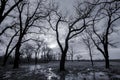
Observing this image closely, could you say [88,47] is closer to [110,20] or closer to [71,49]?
[110,20]

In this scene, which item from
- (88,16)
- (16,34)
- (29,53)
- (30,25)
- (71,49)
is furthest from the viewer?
(71,49)

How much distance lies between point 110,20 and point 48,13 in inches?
Answer: 417

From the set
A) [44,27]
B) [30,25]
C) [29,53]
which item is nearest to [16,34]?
[30,25]

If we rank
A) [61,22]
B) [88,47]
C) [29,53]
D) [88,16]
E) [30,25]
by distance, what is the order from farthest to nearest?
[29,53] < [88,47] < [30,25] < [61,22] < [88,16]

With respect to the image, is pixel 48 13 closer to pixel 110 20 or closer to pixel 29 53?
pixel 110 20

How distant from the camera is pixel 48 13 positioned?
68.6 feet

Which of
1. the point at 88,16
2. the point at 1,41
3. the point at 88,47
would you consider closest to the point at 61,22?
the point at 88,16

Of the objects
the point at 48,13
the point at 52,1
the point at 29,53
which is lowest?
the point at 29,53

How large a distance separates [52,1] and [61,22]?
3682mm

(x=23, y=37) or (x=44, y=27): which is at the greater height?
(x=44, y=27)

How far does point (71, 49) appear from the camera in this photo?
320ft

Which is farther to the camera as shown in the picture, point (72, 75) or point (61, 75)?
point (61, 75)

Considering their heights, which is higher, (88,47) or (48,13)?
(48,13)

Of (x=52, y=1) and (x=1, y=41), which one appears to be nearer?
(x=52, y=1)
